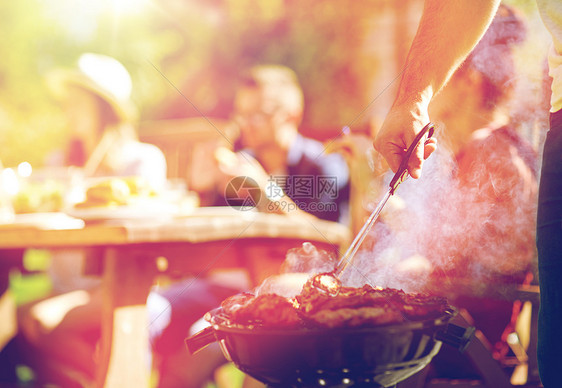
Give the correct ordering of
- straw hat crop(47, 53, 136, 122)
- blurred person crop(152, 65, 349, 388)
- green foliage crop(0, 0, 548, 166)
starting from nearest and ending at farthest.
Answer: blurred person crop(152, 65, 349, 388)
straw hat crop(47, 53, 136, 122)
green foliage crop(0, 0, 548, 166)

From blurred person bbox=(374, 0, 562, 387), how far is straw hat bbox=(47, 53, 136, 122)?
3047 millimetres

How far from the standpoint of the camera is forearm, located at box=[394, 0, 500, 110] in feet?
4.30

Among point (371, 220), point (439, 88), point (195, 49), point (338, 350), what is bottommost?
point (338, 350)

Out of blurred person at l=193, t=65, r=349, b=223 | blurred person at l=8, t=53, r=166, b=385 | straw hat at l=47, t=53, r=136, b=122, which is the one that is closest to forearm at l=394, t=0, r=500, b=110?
blurred person at l=193, t=65, r=349, b=223

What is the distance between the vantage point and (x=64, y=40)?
11.6 meters

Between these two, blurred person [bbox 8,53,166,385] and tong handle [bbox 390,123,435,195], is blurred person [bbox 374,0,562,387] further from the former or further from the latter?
blurred person [bbox 8,53,166,385]

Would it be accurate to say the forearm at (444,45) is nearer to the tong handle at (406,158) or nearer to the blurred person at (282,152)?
the tong handle at (406,158)

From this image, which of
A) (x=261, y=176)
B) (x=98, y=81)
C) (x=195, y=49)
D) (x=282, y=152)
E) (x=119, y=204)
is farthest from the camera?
(x=195, y=49)

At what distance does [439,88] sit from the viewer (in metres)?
1.35

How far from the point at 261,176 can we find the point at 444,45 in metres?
1.90

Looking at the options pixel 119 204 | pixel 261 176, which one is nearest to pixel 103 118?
pixel 261 176

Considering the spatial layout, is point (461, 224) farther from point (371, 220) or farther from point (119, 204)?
point (119, 204)

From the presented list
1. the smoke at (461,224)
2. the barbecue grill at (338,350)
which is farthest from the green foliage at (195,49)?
the barbecue grill at (338,350)

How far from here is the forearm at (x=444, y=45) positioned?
1.31 meters
